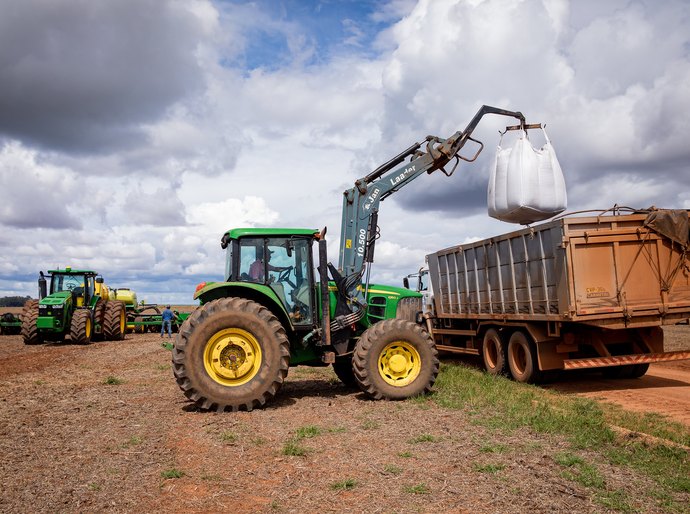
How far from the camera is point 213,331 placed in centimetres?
840

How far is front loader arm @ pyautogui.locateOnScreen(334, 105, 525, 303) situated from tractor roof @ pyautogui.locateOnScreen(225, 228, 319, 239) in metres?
1.29

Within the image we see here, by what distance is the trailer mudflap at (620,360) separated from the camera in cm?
1029

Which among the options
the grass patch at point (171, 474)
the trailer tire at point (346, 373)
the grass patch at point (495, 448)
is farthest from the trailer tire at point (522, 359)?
the grass patch at point (171, 474)

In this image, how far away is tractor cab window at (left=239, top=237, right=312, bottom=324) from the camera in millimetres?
9055

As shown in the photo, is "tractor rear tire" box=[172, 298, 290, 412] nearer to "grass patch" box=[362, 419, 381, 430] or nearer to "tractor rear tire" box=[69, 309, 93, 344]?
"grass patch" box=[362, 419, 381, 430]

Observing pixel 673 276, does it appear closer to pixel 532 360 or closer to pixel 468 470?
pixel 532 360

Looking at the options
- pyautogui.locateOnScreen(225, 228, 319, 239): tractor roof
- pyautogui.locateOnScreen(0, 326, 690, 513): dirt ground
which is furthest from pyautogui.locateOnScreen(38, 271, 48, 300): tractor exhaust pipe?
→ pyautogui.locateOnScreen(225, 228, 319, 239): tractor roof

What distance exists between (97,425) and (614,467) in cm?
583

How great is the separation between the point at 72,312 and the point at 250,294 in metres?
16.6

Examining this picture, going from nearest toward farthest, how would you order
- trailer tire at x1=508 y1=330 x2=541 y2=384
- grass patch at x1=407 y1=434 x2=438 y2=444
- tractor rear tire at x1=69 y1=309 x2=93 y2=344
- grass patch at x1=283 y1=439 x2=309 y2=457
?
grass patch at x1=283 y1=439 x2=309 y2=457 → grass patch at x1=407 y1=434 x2=438 y2=444 → trailer tire at x1=508 y1=330 x2=541 y2=384 → tractor rear tire at x1=69 y1=309 x2=93 y2=344

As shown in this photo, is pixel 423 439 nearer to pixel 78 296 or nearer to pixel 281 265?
pixel 281 265

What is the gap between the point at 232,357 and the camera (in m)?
8.45

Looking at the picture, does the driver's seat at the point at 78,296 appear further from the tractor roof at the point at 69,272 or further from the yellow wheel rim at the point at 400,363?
the yellow wheel rim at the point at 400,363

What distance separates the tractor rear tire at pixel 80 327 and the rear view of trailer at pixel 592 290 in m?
16.0
